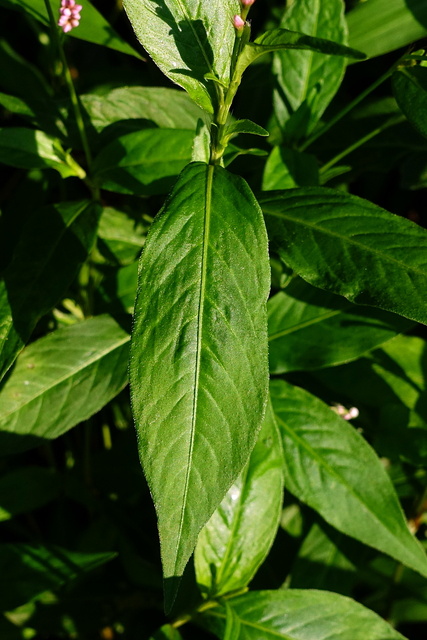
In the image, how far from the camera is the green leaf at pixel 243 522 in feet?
3.76

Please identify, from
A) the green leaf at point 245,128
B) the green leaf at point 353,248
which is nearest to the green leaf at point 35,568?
the green leaf at point 353,248

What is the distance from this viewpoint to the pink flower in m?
1.08

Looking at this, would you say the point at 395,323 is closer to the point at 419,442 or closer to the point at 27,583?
the point at 419,442

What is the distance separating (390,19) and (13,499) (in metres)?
1.33

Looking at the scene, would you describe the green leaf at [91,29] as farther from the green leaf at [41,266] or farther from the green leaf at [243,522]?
the green leaf at [243,522]

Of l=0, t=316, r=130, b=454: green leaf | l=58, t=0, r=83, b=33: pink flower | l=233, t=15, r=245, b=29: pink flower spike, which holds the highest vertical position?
l=58, t=0, r=83, b=33: pink flower

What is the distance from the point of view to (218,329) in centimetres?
82

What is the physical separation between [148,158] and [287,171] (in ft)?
0.84

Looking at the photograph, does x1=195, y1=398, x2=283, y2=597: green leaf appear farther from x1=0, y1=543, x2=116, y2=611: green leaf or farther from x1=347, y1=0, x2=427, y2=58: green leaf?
x1=347, y1=0, x2=427, y2=58: green leaf

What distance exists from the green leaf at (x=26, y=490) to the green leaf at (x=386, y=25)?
1.17 m

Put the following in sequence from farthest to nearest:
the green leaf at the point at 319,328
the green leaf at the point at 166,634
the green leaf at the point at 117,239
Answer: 1. the green leaf at the point at 117,239
2. the green leaf at the point at 319,328
3. the green leaf at the point at 166,634

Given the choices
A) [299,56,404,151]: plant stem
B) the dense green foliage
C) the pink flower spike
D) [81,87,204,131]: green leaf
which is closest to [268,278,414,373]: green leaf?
the dense green foliage

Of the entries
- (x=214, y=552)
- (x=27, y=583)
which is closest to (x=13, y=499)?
(x=27, y=583)

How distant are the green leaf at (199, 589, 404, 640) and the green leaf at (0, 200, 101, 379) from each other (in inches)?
22.6
